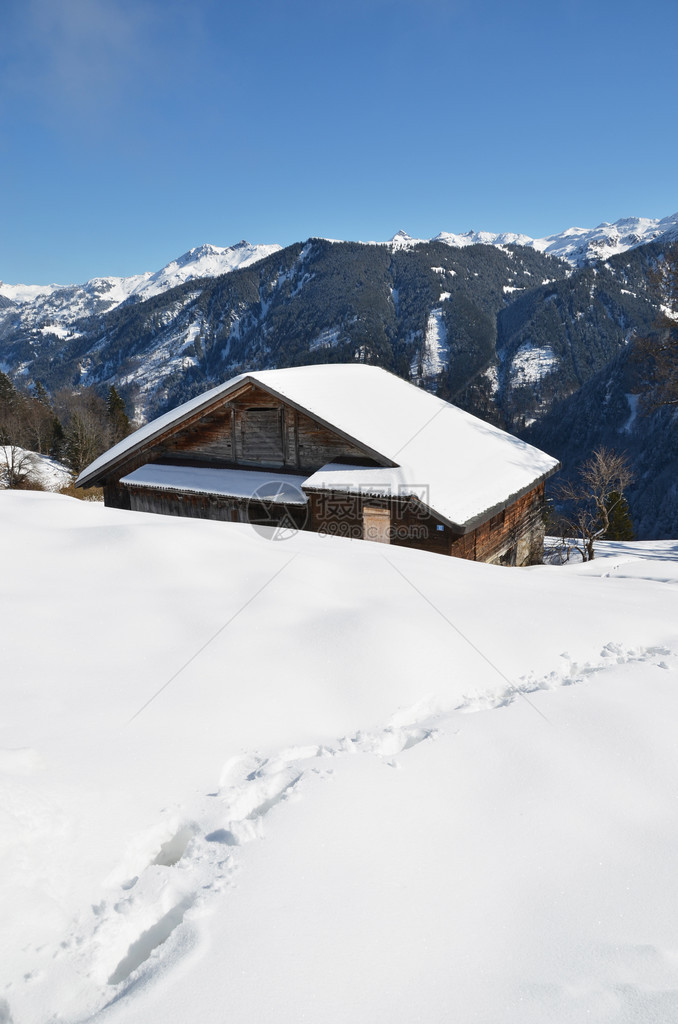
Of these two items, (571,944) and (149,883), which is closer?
(571,944)

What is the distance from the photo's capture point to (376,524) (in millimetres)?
11023

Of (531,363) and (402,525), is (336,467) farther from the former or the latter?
(531,363)

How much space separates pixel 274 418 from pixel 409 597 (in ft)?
29.4

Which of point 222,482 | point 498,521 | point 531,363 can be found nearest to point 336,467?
point 222,482

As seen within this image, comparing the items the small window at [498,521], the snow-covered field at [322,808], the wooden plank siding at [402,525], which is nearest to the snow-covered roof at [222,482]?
the wooden plank siding at [402,525]

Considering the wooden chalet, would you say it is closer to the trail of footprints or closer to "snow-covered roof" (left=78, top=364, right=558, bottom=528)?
"snow-covered roof" (left=78, top=364, right=558, bottom=528)

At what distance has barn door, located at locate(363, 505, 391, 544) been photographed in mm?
10914

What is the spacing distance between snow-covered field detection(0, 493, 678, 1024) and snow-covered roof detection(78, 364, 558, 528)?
20.2ft

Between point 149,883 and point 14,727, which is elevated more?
point 14,727

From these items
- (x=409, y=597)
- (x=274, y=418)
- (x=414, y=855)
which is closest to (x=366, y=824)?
(x=414, y=855)

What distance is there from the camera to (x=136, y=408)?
7761 inches

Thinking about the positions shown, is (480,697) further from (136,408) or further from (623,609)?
(136,408)

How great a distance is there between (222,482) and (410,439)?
5.00 meters

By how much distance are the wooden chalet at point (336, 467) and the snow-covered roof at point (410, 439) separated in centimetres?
5
